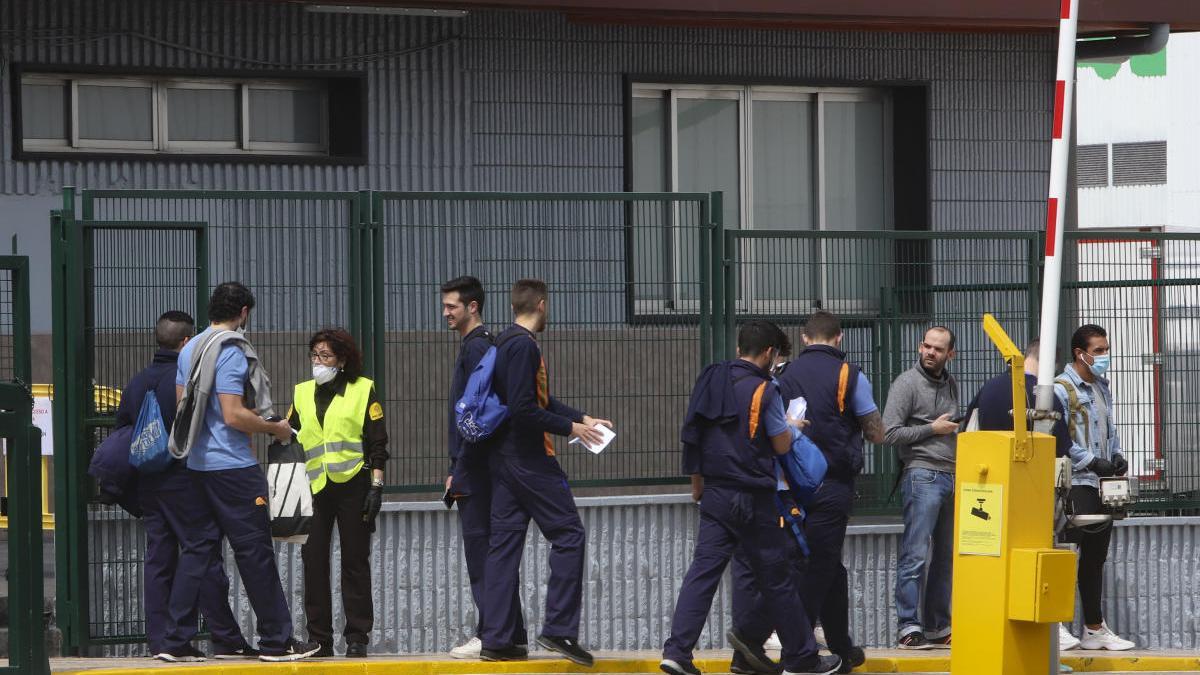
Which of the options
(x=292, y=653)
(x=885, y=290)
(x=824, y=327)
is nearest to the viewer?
(x=292, y=653)

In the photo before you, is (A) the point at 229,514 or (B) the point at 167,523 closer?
(A) the point at 229,514

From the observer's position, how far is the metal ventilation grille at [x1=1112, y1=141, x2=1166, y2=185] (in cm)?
2972

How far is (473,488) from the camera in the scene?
31.2ft

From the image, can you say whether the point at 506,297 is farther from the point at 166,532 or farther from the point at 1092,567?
the point at 1092,567

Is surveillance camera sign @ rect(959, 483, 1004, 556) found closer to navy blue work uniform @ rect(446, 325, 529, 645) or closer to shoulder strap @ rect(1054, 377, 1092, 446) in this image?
navy blue work uniform @ rect(446, 325, 529, 645)

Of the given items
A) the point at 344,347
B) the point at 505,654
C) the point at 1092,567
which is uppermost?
the point at 344,347

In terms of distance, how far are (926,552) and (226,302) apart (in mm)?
4476

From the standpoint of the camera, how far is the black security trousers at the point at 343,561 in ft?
32.3

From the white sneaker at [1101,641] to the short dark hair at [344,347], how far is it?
15.8 ft

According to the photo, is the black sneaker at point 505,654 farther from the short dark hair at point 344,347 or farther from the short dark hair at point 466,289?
the short dark hair at point 466,289

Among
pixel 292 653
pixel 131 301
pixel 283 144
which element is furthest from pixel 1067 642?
pixel 283 144

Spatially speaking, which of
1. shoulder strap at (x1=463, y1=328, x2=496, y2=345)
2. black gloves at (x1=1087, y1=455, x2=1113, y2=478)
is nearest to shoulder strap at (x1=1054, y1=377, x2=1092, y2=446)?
black gloves at (x1=1087, y1=455, x2=1113, y2=478)

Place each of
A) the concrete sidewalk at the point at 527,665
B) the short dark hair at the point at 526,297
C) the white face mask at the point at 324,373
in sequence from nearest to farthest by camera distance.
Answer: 1. the concrete sidewalk at the point at 527,665
2. the short dark hair at the point at 526,297
3. the white face mask at the point at 324,373

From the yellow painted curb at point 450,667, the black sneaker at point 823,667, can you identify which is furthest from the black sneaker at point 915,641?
the black sneaker at point 823,667
